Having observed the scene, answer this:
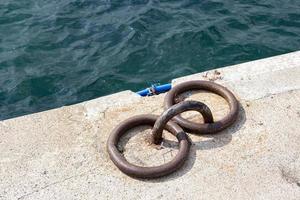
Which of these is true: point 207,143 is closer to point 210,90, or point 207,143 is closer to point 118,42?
point 210,90

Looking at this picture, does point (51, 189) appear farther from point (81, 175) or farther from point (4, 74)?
point (4, 74)

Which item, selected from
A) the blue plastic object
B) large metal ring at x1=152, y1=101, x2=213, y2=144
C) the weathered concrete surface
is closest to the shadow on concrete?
the weathered concrete surface

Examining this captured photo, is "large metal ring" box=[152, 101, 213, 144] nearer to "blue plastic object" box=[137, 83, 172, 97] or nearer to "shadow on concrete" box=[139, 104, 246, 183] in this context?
"shadow on concrete" box=[139, 104, 246, 183]

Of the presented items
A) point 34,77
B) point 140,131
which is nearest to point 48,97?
point 34,77

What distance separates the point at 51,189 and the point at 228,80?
7.02 ft

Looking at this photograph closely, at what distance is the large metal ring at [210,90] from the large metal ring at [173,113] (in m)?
0.11

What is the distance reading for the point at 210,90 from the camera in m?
4.79

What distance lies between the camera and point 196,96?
15.6ft

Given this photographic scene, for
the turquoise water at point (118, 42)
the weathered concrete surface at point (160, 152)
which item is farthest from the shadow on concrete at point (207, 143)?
the turquoise water at point (118, 42)

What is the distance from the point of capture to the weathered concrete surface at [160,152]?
381cm

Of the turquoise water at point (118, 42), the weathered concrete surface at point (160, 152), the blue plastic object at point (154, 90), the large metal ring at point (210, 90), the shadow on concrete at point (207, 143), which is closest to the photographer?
the weathered concrete surface at point (160, 152)

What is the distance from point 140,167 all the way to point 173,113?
53cm

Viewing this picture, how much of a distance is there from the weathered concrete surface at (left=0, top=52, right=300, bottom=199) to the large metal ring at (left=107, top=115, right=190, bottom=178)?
0.22 ft

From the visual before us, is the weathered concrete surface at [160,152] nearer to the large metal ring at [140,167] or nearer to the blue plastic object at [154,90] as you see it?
the large metal ring at [140,167]
